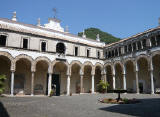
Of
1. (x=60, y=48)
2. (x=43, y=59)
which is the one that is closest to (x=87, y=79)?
(x=60, y=48)

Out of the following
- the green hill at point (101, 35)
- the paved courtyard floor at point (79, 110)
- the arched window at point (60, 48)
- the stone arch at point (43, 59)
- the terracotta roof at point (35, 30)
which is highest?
the green hill at point (101, 35)

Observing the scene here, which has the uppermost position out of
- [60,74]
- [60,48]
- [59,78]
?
[60,48]

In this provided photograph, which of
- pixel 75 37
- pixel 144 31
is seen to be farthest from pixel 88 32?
pixel 144 31

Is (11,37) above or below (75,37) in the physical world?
below

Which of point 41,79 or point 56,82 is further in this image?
point 56,82

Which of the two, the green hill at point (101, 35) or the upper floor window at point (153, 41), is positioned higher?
the green hill at point (101, 35)

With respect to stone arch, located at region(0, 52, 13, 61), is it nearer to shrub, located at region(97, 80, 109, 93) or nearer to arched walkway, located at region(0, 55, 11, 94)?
arched walkway, located at region(0, 55, 11, 94)

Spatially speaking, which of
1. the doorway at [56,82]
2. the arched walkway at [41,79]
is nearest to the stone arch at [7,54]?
the arched walkway at [41,79]

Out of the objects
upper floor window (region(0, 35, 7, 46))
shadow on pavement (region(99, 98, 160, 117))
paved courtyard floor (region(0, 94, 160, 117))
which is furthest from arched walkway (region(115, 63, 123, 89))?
shadow on pavement (region(99, 98, 160, 117))

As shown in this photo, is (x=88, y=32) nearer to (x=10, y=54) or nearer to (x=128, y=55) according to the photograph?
(x=128, y=55)

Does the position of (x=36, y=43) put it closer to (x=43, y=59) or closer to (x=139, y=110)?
(x=43, y=59)

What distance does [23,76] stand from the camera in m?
21.5

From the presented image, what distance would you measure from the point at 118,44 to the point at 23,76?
14.5 meters

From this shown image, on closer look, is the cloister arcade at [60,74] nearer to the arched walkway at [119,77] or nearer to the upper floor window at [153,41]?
the arched walkway at [119,77]
